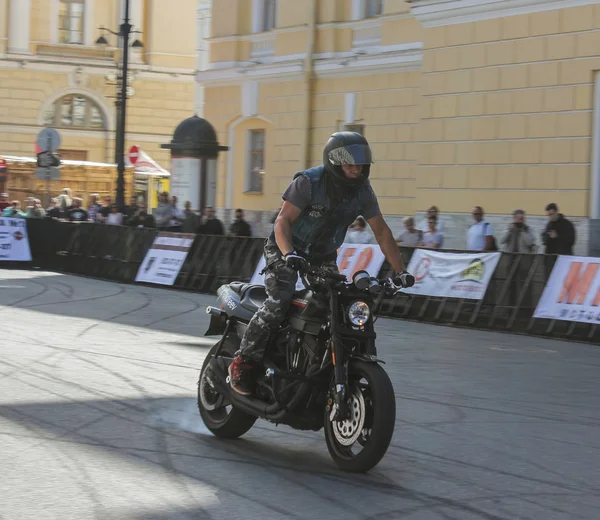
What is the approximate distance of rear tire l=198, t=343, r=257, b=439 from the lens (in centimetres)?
724

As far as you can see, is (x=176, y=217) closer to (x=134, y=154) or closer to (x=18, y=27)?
(x=134, y=154)

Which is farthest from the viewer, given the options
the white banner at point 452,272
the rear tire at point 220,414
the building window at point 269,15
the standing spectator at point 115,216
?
the building window at point 269,15

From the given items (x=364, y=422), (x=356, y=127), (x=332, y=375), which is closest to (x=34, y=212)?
(x=356, y=127)

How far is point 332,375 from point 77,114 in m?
44.9

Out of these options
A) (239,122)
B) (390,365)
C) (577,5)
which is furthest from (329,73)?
(390,365)

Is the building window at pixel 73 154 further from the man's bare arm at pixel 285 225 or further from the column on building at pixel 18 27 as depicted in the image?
the man's bare arm at pixel 285 225

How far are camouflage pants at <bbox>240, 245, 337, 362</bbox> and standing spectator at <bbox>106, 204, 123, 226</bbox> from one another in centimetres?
2093

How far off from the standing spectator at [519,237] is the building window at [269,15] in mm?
13141

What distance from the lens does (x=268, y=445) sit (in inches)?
283

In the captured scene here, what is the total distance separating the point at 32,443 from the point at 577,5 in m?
14.8

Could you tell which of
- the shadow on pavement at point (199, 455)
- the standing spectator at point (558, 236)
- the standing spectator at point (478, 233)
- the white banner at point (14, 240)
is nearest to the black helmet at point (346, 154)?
the shadow on pavement at point (199, 455)

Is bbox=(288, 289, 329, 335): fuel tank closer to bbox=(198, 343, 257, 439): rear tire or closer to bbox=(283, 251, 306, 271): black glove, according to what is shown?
bbox=(283, 251, 306, 271): black glove

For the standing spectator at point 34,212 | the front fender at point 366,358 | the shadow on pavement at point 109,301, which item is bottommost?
the shadow on pavement at point 109,301

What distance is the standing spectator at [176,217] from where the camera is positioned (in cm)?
2502
